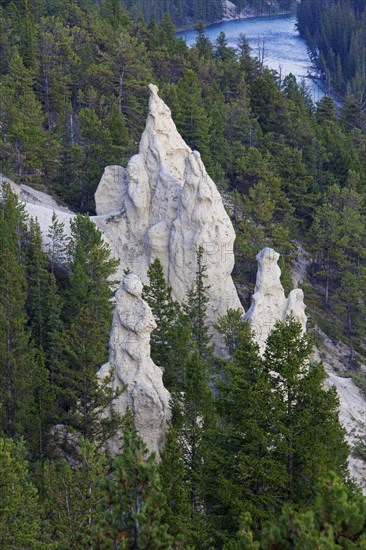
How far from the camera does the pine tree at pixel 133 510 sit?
1584cm

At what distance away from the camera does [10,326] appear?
3161 cm

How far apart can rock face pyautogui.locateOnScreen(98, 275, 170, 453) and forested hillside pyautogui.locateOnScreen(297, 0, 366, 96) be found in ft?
311

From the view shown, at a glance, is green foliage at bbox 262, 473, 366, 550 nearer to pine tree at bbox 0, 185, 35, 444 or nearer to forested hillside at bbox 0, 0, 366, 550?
forested hillside at bbox 0, 0, 366, 550

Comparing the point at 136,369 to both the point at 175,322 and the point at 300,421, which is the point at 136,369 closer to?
the point at 175,322

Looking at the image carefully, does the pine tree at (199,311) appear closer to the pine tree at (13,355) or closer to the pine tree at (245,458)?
the pine tree at (13,355)

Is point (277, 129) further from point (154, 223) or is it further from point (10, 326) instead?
point (10, 326)

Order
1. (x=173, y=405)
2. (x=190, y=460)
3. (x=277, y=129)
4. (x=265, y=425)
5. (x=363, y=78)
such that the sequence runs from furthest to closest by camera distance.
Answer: (x=363, y=78) → (x=277, y=129) → (x=173, y=405) → (x=190, y=460) → (x=265, y=425)

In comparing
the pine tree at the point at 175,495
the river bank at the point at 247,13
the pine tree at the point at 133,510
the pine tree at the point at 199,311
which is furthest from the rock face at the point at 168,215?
the river bank at the point at 247,13

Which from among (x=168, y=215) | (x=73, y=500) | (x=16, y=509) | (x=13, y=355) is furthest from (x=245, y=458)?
(x=168, y=215)

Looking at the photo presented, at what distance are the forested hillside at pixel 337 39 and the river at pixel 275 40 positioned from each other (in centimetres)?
226

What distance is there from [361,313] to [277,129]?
73.1 ft

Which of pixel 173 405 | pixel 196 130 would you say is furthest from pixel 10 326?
pixel 196 130

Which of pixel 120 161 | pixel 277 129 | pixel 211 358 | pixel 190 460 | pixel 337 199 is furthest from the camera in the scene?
pixel 277 129

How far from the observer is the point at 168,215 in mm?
40500
